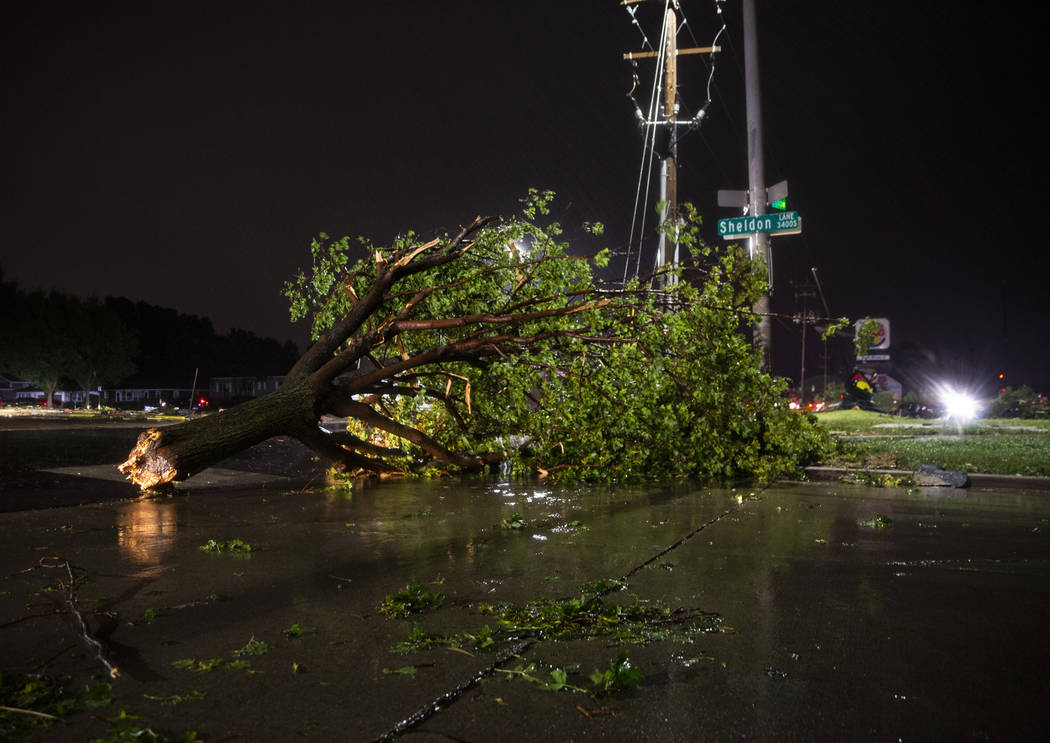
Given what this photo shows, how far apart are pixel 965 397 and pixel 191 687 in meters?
37.5

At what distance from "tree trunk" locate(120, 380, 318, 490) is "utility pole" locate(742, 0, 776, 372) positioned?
7.13m

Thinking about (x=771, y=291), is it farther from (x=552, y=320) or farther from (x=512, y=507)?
(x=512, y=507)

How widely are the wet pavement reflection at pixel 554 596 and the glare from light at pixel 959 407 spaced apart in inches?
1074

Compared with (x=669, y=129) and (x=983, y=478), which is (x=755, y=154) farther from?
(x=983, y=478)

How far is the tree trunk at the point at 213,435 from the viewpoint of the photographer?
746cm

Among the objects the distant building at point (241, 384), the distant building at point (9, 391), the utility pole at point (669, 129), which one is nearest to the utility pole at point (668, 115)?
the utility pole at point (669, 129)

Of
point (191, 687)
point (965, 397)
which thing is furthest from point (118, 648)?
point (965, 397)

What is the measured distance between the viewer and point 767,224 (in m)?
→ 11.8

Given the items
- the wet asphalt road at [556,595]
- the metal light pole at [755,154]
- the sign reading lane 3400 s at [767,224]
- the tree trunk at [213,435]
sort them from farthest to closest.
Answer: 1. the sign reading lane 3400 s at [767,224]
2. the metal light pole at [755,154]
3. the tree trunk at [213,435]
4. the wet asphalt road at [556,595]

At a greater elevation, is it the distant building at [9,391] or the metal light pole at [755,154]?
the metal light pole at [755,154]

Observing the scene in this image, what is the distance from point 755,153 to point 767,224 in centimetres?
132

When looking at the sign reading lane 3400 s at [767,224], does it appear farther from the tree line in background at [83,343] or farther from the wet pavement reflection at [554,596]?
the tree line in background at [83,343]

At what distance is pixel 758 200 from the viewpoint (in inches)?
471

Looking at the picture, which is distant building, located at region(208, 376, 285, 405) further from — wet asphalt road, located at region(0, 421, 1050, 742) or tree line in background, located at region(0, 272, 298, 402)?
wet asphalt road, located at region(0, 421, 1050, 742)
